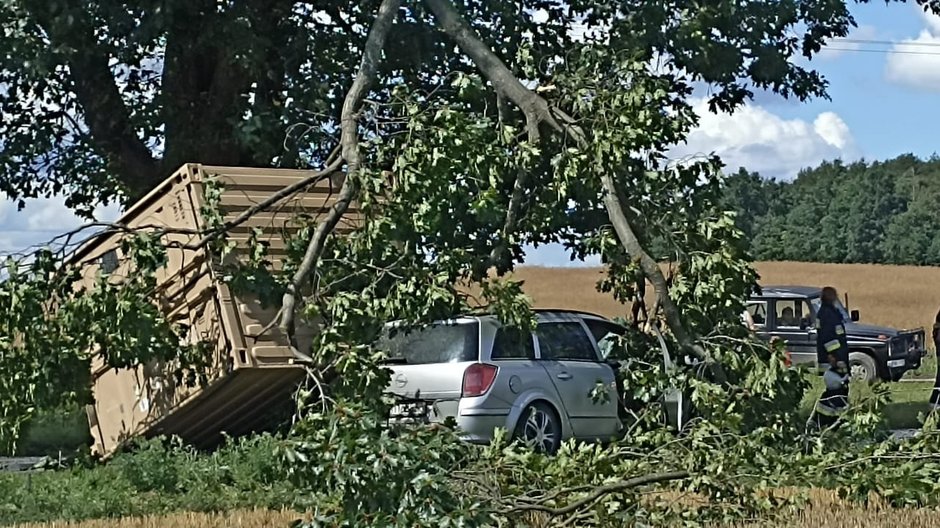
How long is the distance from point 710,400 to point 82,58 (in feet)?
27.9

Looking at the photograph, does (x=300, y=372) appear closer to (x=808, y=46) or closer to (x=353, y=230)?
(x=353, y=230)

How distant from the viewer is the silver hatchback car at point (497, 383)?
14.4 metres

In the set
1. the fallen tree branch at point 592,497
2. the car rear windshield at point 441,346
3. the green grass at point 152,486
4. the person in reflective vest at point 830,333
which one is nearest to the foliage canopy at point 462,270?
the fallen tree branch at point 592,497

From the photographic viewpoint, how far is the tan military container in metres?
12.8

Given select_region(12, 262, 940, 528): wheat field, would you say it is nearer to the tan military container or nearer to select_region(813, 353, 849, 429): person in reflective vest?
select_region(813, 353, 849, 429): person in reflective vest

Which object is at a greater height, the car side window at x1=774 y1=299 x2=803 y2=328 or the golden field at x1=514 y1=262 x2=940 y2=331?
the golden field at x1=514 y1=262 x2=940 y2=331

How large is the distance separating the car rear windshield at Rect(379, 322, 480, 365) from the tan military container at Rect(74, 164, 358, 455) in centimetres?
128

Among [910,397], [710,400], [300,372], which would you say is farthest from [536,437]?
[910,397]

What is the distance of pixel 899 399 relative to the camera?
24.8 metres

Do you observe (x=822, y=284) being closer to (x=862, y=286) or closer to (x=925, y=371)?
(x=862, y=286)

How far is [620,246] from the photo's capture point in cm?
1130

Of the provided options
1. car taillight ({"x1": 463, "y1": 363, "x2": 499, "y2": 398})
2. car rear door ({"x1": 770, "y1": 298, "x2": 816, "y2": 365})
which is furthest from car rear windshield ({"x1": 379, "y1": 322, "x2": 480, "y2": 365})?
car rear door ({"x1": 770, "y1": 298, "x2": 816, "y2": 365})

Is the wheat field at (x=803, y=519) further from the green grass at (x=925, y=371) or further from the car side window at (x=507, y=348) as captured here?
the green grass at (x=925, y=371)

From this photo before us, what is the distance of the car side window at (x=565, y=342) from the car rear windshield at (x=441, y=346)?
105 centimetres
